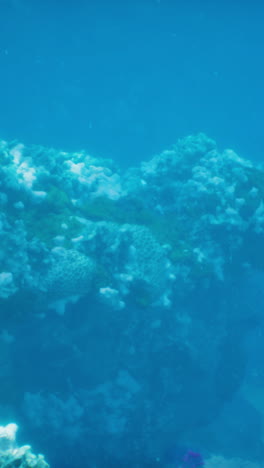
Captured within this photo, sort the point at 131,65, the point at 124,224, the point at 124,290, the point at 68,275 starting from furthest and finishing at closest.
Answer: the point at 131,65
the point at 124,224
the point at 124,290
the point at 68,275

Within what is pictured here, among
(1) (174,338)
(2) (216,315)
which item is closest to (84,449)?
(1) (174,338)

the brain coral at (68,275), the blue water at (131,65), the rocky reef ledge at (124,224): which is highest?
the blue water at (131,65)

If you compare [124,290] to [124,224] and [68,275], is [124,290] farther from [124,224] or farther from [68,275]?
[124,224]

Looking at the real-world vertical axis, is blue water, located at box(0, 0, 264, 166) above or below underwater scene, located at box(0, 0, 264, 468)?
above

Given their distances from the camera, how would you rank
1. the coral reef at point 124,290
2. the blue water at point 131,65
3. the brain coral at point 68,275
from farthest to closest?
the blue water at point 131,65
the coral reef at point 124,290
the brain coral at point 68,275

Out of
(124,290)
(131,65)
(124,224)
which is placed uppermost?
(131,65)

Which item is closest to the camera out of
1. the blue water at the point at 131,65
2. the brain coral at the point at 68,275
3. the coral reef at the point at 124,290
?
the brain coral at the point at 68,275

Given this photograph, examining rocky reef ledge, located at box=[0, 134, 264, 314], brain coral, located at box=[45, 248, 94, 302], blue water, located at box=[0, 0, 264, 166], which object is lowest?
brain coral, located at box=[45, 248, 94, 302]

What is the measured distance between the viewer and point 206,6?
32.2 meters

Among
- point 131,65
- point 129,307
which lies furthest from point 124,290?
point 131,65

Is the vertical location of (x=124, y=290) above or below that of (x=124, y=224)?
below

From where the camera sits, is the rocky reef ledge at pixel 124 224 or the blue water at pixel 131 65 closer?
the rocky reef ledge at pixel 124 224

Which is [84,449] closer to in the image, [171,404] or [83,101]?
[171,404]

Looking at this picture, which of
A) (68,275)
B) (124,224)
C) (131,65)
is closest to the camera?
(68,275)
